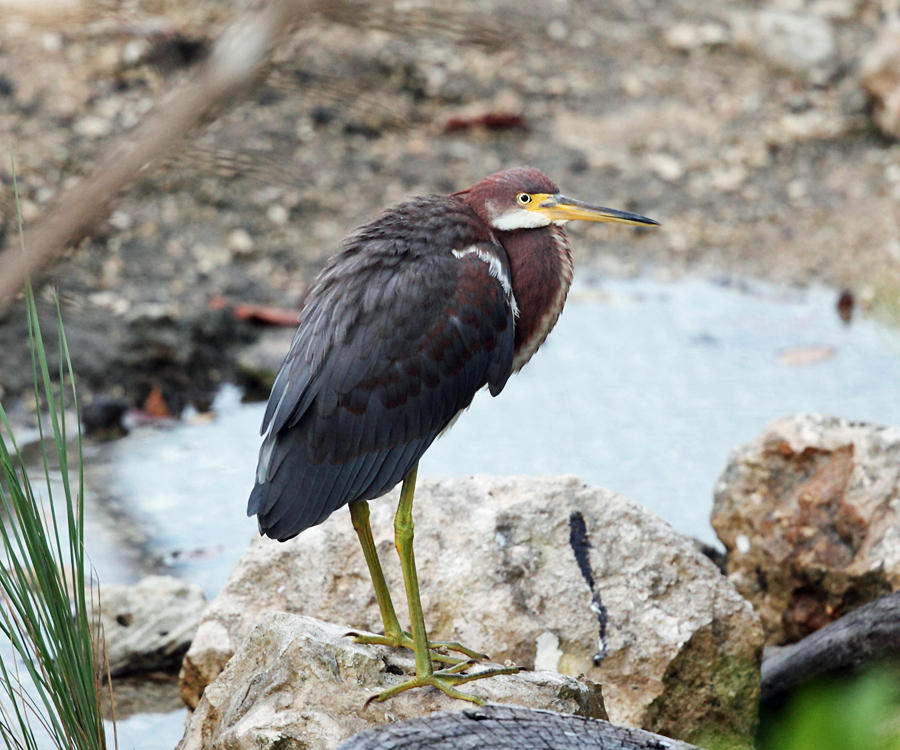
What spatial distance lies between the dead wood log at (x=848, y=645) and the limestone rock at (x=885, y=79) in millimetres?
4907

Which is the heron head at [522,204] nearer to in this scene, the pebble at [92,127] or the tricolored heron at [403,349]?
the tricolored heron at [403,349]

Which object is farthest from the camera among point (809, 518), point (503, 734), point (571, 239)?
point (571, 239)

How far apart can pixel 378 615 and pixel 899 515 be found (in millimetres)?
1696

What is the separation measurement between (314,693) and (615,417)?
11.9ft

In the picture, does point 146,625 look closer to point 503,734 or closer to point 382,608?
point 382,608

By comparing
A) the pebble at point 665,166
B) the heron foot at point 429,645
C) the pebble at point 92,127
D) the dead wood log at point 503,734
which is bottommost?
the pebble at point 665,166

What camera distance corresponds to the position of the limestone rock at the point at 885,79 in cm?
776

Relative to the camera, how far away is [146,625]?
4504 mm

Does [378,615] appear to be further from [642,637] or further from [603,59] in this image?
[603,59]

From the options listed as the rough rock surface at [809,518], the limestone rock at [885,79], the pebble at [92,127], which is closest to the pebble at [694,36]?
the limestone rock at [885,79]

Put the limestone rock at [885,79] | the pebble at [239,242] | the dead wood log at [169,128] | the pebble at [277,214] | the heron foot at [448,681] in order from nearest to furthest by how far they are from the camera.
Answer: the dead wood log at [169,128] → the heron foot at [448,681] → the pebble at [239,242] → the pebble at [277,214] → the limestone rock at [885,79]

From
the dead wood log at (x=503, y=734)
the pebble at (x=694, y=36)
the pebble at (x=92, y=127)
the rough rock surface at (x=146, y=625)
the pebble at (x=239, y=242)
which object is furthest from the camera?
the pebble at (x=694, y=36)

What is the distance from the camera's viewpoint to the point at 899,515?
4.10 m

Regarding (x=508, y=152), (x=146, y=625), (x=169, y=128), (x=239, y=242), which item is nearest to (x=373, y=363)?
(x=169, y=128)
